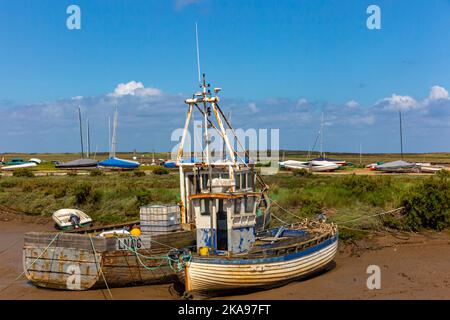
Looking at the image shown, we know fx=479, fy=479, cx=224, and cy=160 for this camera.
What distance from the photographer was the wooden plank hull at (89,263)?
1524 centimetres

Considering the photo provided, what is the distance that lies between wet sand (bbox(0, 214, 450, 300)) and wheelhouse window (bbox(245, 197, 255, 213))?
2.73m

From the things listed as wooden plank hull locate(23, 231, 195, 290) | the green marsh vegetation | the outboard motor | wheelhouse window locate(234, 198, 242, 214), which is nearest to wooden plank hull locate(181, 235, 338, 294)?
wooden plank hull locate(23, 231, 195, 290)

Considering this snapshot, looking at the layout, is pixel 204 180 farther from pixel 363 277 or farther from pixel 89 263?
pixel 363 277

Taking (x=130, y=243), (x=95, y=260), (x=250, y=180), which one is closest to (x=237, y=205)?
Result: (x=250, y=180)

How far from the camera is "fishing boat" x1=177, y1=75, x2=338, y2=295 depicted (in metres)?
14.1

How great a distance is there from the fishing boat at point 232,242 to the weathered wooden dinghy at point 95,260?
4.16 ft

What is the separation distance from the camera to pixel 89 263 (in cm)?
1532

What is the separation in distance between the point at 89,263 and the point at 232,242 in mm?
4626

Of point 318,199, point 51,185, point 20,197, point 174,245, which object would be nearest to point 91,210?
point 20,197

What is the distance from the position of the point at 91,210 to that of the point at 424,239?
68.6 ft

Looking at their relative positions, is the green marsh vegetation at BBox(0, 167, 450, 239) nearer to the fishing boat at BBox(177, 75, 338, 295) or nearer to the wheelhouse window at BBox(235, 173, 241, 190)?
the fishing boat at BBox(177, 75, 338, 295)

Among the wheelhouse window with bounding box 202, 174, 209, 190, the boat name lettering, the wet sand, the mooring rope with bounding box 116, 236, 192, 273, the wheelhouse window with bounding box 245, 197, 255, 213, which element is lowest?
the wet sand

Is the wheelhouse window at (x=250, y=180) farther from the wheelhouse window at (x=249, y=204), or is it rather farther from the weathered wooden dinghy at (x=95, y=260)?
the weathered wooden dinghy at (x=95, y=260)

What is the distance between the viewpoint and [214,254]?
50.0ft
